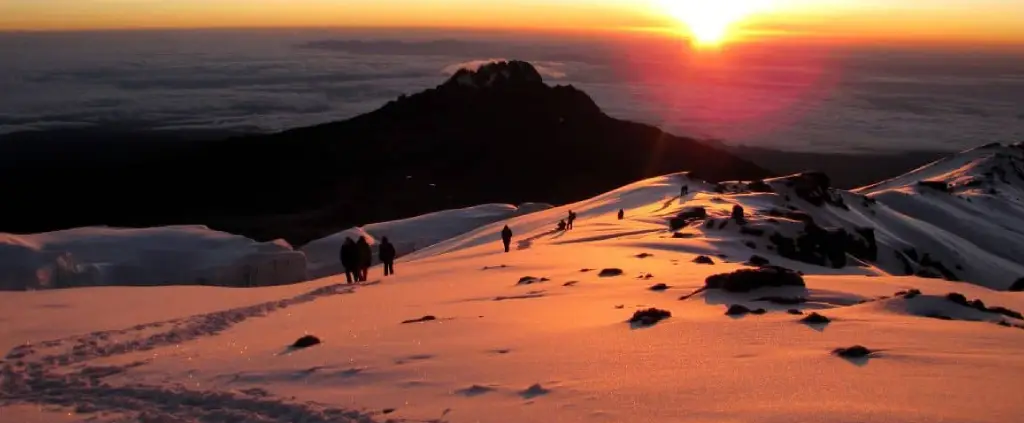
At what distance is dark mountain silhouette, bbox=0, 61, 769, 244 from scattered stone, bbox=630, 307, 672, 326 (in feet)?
200

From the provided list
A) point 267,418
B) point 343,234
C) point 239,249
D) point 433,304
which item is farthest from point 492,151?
point 267,418

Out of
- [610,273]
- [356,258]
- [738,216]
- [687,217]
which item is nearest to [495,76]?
[687,217]

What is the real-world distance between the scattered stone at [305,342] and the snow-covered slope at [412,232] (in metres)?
30.0

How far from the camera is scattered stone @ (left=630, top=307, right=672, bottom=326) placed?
11461mm

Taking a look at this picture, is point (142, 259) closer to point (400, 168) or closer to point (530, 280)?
point (530, 280)

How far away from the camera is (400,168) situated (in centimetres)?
8519

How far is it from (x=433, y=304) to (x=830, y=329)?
7170mm

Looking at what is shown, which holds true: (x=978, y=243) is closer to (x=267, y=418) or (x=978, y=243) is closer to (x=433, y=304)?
(x=433, y=304)

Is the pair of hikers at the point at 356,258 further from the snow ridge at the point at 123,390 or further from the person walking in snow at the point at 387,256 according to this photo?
the snow ridge at the point at 123,390

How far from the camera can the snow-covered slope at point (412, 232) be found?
141 feet

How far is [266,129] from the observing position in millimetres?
148125

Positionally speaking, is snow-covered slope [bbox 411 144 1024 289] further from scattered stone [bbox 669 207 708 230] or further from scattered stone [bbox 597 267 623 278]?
scattered stone [bbox 597 267 623 278]

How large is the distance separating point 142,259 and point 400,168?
49813 mm

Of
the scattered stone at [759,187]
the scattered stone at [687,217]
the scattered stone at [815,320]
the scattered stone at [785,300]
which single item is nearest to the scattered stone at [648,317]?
the scattered stone at [815,320]
